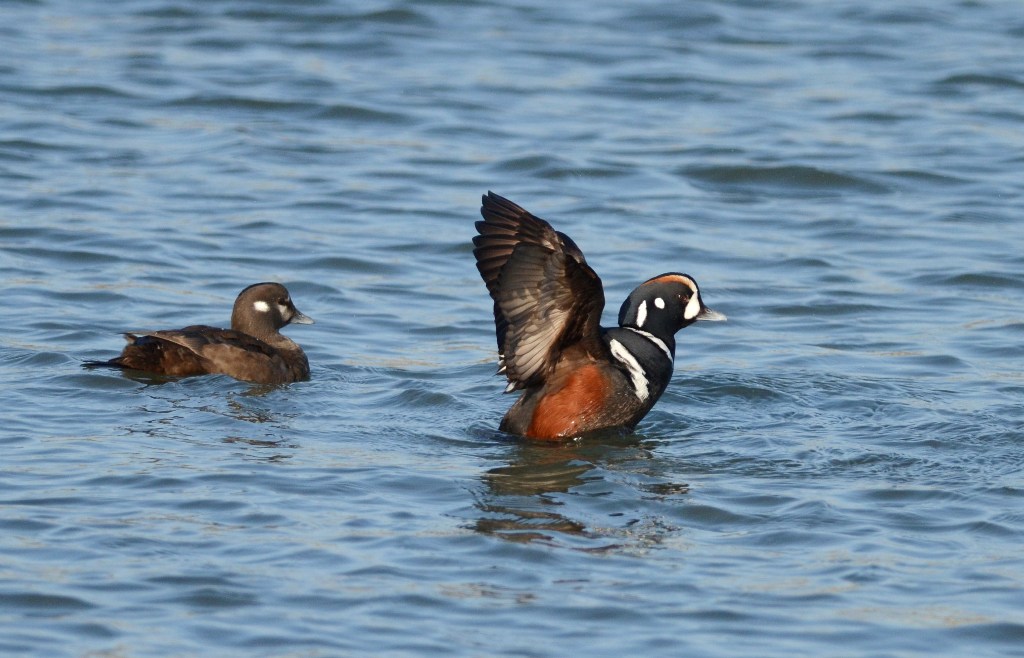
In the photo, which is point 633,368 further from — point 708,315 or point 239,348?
point 239,348

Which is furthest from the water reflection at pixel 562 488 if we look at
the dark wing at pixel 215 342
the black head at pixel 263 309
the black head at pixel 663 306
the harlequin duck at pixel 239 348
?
the black head at pixel 263 309

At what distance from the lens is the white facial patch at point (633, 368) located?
898cm

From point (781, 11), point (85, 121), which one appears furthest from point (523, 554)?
point (781, 11)

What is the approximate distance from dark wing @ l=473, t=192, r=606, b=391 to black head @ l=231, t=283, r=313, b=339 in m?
2.53

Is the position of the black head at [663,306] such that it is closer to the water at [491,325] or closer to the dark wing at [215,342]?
the water at [491,325]

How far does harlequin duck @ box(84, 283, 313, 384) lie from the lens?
9.78 meters

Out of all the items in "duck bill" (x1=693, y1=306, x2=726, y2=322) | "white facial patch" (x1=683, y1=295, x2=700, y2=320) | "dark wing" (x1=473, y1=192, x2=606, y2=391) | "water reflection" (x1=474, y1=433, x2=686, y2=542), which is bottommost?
"water reflection" (x1=474, y1=433, x2=686, y2=542)

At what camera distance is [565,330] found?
334 inches

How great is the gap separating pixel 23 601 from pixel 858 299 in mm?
7701

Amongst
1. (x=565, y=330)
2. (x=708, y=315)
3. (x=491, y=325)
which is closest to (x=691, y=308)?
(x=708, y=315)

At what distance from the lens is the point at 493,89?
18469 mm

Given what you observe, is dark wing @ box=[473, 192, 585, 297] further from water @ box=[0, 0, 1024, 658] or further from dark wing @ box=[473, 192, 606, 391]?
water @ box=[0, 0, 1024, 658]

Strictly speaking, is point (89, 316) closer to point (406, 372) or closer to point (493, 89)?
point (406, 372)

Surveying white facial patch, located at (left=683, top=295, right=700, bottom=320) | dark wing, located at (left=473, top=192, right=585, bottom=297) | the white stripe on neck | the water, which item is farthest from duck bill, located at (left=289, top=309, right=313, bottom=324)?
dark wing, located at (left=473, top=192, right=585, bottom=297)
